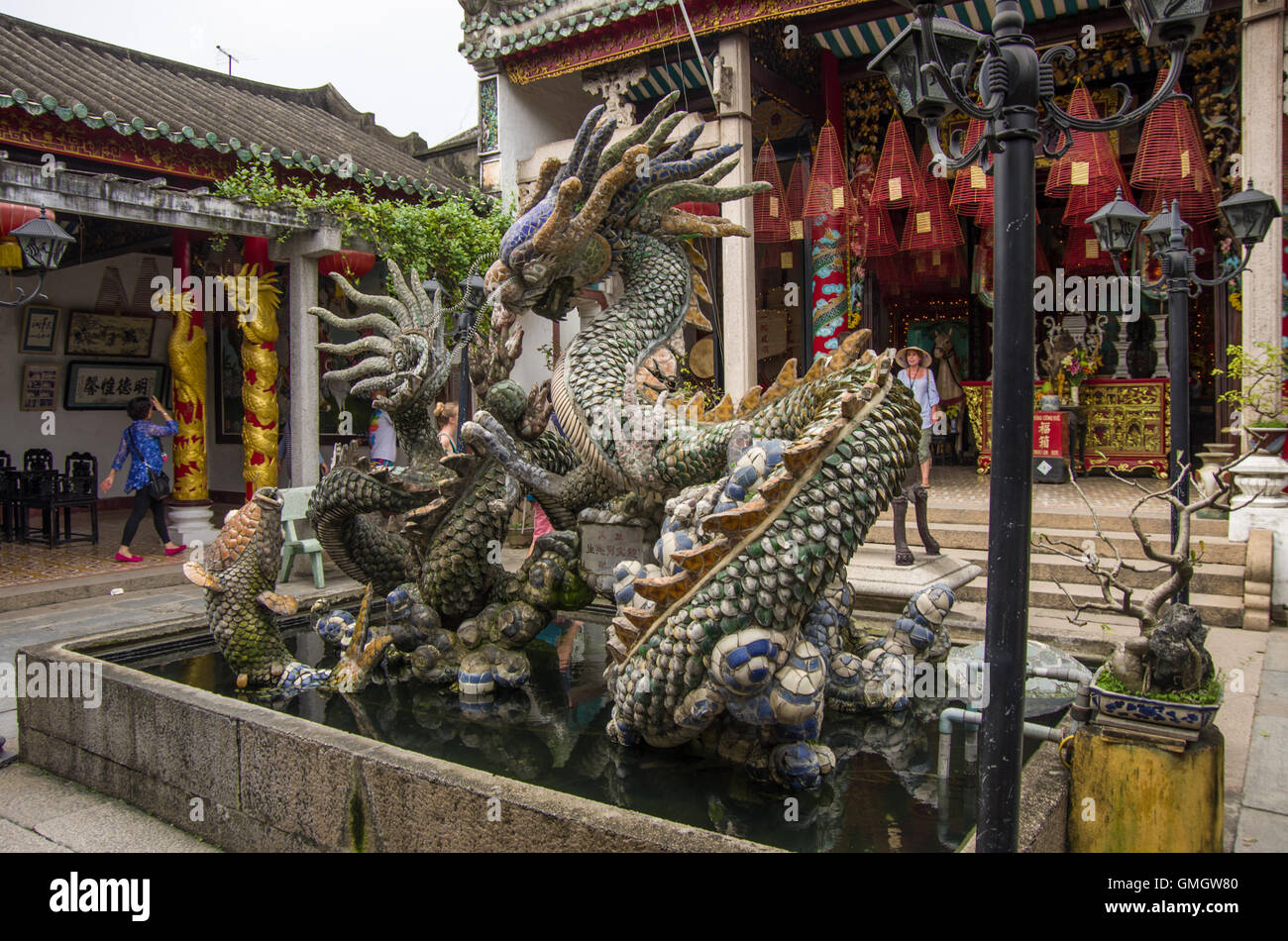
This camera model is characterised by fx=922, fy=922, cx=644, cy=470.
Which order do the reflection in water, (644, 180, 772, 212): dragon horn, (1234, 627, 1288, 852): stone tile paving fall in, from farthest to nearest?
(644, 180, 772, 212): dragon horn < (1234, 627, 1288, 852): stone tile paving < the reflection in water

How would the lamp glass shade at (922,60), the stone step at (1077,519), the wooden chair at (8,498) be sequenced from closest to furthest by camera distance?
1. the lamp glass shade at (922,60)
2. the stone step at (1077,519)
3. the wooden chair at (8,498)

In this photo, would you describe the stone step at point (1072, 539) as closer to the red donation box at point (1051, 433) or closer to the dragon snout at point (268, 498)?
the red donation box at point (1051, 433)

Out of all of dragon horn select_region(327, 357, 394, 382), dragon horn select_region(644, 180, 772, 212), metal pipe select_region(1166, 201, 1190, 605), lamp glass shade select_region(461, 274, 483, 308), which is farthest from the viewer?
lamp glass shade select_region(461, 274, 483, 308)

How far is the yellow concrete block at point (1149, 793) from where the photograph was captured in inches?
102

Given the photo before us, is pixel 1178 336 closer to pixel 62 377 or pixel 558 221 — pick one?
pixel 558 221

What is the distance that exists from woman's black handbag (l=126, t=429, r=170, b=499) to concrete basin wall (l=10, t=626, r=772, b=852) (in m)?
4.99

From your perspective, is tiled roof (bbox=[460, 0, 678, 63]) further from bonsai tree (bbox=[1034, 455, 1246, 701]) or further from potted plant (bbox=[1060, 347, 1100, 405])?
bonsai tree (bbox=[1034, 455, 1246, 701])

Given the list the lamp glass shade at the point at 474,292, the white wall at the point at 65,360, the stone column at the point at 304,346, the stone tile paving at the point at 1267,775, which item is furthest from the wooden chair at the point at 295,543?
the stone tile paving at the point at 1267,775

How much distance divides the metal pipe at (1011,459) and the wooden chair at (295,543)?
688 centimetres

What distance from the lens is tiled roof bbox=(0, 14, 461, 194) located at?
876cm

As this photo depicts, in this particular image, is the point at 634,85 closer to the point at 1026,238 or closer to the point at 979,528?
the point at 979,528

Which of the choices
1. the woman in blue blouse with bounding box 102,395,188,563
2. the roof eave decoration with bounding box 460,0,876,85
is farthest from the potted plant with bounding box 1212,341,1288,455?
the woman in blue blouse with bounding box 102,395,188,563

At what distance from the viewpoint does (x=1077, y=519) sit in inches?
301

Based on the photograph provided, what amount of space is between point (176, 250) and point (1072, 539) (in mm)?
9269
